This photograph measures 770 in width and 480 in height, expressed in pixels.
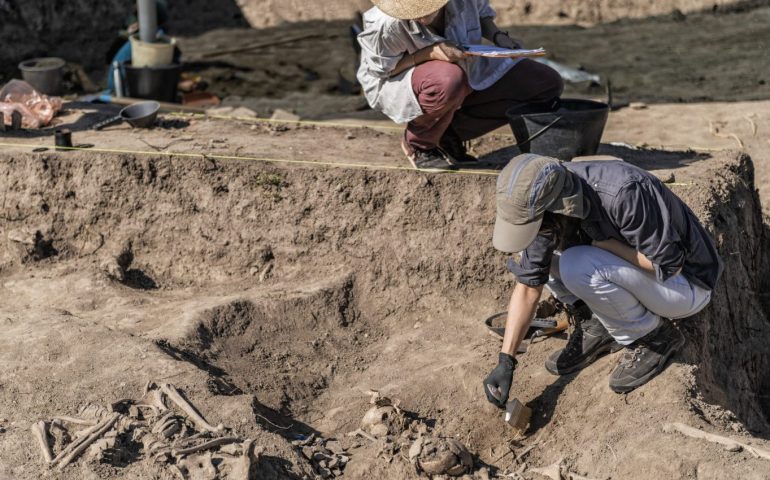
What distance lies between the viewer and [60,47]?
409 inches

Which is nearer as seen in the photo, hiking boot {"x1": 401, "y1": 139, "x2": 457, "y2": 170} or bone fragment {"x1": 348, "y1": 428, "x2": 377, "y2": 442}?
bone fragment {"x1": 348, "y1": 428, "x2": 377, "y2": 442}

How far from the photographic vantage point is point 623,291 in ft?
14.1

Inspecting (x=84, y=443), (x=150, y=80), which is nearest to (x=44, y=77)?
(x=150, y=80)

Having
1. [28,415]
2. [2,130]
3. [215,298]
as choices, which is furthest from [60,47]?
[28,415]

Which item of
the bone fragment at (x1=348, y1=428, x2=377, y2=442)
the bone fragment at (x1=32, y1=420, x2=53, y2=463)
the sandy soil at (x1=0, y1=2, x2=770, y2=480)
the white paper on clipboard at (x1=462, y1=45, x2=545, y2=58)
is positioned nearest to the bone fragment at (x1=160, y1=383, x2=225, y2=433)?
the sandy soil at (x1=0, y1=2, x2=770, y2=480)

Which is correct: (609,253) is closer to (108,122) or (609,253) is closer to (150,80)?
(108,122)

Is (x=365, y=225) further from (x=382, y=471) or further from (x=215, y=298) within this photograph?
(x=382, y=471)

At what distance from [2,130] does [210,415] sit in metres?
3.50

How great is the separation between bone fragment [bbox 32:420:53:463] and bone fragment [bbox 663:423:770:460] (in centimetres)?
252

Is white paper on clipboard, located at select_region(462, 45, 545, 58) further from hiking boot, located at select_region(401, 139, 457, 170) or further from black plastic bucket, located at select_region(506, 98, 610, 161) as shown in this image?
hiking boot, located at select_region(401, 139, 457, 170)

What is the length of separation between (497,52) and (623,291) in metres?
1.59

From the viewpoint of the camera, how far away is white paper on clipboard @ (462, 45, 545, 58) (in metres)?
5.17

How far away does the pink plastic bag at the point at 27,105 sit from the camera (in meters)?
7.01

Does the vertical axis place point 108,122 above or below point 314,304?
above
